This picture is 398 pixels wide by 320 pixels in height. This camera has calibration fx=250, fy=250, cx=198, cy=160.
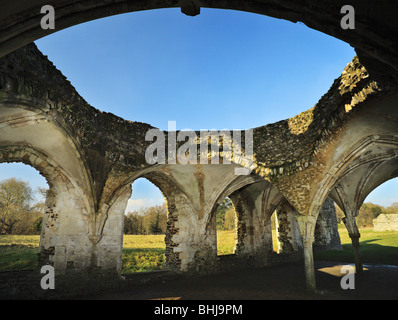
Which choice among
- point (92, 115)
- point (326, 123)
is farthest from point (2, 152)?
point (326, 123)

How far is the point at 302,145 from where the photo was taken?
7.74 metres

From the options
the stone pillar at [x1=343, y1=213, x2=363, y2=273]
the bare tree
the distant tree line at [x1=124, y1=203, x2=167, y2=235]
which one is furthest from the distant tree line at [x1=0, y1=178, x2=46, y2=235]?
the stone pillar at [x1=343, y1=213, x2=363, y2=273]

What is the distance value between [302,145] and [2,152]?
848 cm

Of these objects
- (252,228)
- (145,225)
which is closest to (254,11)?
(252,228)

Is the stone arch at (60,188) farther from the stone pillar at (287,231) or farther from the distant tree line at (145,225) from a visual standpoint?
the distant tree line at (145,225)

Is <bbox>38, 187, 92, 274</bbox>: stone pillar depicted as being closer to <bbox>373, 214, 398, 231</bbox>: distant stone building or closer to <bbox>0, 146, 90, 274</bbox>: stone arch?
<bbox>0, 146, 90, 274</bbox>: stone arch

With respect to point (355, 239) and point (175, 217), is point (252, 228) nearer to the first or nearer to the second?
point (175, 217)

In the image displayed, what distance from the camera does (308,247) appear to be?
730 centimetres

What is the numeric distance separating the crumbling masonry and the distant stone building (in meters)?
24.4

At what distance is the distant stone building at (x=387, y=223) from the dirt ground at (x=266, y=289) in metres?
23.9
